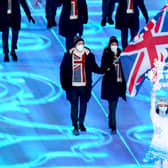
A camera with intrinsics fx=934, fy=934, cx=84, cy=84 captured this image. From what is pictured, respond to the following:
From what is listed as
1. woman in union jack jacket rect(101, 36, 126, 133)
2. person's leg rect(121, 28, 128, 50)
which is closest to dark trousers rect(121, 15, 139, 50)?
person's leg rect(121, 28, 128, 50)

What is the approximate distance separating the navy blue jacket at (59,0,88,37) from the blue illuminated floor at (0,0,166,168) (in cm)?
74

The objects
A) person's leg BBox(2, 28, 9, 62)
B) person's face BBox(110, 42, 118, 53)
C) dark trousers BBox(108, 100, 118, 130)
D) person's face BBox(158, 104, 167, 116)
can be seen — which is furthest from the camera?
person's leg BBox(2, 28, 9, 62)

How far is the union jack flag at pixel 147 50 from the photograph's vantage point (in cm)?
1334

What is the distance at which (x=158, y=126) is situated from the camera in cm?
1251

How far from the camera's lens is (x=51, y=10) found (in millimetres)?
19359

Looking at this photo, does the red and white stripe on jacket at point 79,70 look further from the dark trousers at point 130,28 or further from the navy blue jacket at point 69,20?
the dark trousers at point 130,28

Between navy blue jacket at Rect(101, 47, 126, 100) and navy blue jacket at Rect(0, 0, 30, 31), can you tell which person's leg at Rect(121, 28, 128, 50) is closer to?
navy blue jacket at Rect(0, 0, 30, 31)

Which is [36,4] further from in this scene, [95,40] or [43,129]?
[43,129]

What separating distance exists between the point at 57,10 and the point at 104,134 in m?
7.07

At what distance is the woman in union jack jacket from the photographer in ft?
46.3

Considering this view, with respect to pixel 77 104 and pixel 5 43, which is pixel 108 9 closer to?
pixel 5 43

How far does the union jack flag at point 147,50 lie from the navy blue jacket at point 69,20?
3.42 m

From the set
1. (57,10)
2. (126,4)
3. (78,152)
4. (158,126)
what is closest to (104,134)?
(78,152)

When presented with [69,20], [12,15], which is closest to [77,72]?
[69,20]
